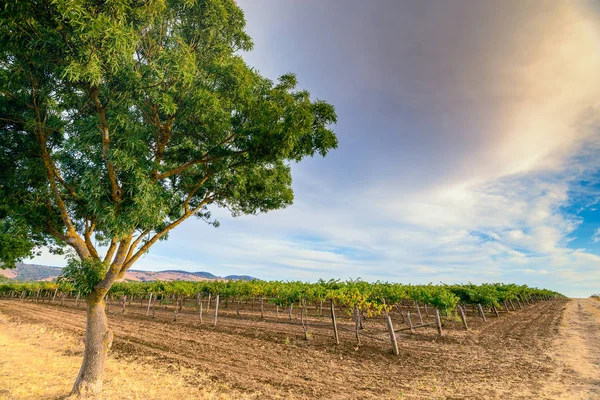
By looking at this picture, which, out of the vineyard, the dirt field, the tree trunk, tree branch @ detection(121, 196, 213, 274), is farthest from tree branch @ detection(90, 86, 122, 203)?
the dirt field

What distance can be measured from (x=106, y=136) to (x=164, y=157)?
3.01 metres

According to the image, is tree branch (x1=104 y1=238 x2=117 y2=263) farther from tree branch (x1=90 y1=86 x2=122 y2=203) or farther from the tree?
tree branch (x1=90 y1=86 x2=122 y2=203)

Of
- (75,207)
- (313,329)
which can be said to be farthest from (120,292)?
(75,207)

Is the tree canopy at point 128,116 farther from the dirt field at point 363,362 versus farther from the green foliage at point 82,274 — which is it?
the dirt field at point 363,362

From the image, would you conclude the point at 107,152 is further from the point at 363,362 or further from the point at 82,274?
the point at 363,362

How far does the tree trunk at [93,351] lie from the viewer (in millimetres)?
8852

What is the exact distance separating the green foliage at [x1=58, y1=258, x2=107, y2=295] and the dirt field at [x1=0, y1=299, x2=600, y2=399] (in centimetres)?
368

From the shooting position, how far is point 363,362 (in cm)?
1404

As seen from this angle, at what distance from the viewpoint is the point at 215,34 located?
10.5 meters

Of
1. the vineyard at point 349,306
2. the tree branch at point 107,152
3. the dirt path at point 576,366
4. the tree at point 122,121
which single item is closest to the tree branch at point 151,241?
the tree at point 122,121

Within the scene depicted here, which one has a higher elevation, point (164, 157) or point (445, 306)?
point (164, 157)

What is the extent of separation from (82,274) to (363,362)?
12.8 metres

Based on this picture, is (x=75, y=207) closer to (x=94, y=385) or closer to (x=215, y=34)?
(x=94, y=385)

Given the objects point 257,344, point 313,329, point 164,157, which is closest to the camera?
point 164,157
